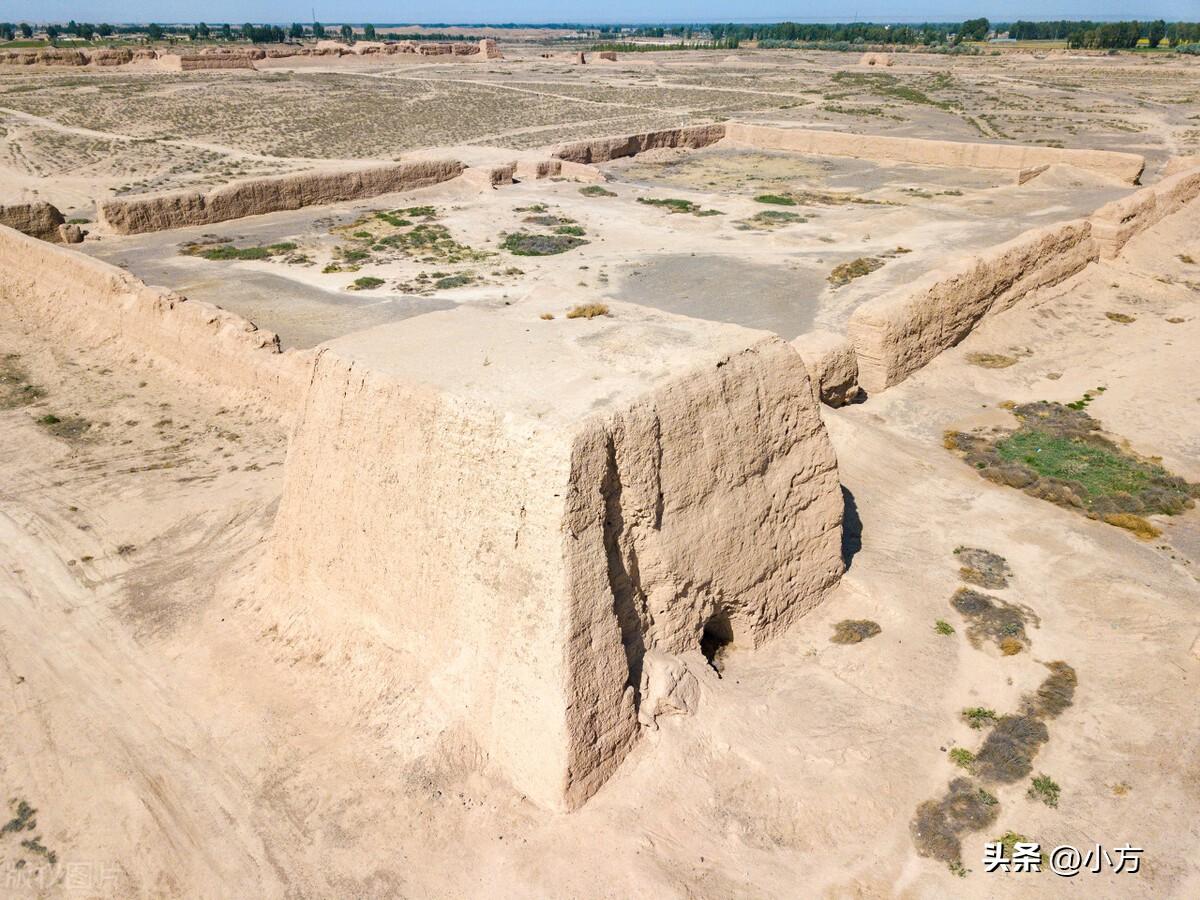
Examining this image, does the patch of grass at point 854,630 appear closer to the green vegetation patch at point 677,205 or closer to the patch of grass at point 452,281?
the patch of grass at point 452,281

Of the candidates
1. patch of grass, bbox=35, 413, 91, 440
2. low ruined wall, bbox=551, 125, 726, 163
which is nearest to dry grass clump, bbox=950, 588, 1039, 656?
patch of grass, bbox=35, 413, 91, 440

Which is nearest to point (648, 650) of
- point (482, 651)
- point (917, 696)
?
point (482, 651)

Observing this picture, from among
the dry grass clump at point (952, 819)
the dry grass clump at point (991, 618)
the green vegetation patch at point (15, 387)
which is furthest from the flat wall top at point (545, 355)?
the green vegetation patch at point (15, 387)

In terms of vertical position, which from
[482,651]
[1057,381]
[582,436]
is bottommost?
[1057,381]

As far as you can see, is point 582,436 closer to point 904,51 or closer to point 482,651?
point 482,651

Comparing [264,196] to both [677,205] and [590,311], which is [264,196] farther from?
[590,311]

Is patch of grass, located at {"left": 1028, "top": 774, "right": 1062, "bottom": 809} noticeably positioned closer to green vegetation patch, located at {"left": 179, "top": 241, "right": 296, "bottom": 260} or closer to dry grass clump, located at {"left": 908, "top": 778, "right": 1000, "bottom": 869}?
dry grass clump, located at {"left": 908, "top": 778, "right": 1000, "bottom": 869}
